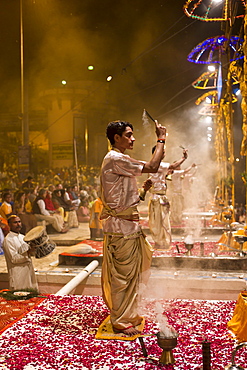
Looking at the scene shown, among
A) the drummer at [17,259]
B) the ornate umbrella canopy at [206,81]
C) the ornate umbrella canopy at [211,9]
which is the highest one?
the ornate umbrella canopy at [211,9]

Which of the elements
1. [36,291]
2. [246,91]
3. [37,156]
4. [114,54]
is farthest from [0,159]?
[36,291]

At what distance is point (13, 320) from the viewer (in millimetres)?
4352

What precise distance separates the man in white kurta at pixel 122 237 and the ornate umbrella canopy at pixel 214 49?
24.0 ft

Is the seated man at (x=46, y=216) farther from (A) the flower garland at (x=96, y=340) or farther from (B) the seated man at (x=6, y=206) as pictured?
(A) the flower garland at (x=96, y=340)

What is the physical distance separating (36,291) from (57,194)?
27.8 ft

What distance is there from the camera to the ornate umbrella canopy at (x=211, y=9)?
32.7 feet

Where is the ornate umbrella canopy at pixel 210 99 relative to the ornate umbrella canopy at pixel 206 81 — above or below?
below

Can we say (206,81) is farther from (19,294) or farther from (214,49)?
(19,294)

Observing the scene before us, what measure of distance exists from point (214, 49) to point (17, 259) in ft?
32.5

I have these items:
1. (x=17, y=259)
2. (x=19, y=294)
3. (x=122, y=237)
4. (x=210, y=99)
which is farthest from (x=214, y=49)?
(x=122, y=237)

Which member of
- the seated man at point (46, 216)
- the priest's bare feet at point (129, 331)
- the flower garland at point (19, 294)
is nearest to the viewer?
the priest's bare feet at point (129, 331)

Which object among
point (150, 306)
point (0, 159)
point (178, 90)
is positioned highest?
point (178, 90)

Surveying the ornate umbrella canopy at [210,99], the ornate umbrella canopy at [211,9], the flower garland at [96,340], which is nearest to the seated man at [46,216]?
the ornate umbrella canopy at [211,9]

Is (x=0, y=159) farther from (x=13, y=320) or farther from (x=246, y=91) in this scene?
(x=13, y=320)
